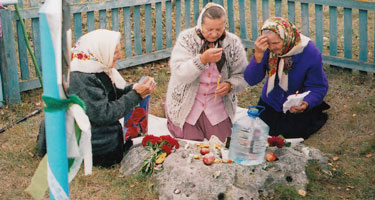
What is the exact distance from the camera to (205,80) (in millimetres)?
4656

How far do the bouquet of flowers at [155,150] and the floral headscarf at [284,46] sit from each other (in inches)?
51.8

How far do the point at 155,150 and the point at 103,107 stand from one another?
601mm

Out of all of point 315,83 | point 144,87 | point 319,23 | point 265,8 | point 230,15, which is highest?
point 265,8

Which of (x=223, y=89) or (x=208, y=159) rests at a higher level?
(x=223, y=89)

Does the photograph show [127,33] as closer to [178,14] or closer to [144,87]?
[178,14]

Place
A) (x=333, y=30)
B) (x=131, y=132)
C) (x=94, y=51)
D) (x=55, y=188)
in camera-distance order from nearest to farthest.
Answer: (x=55, y=188) → (x=94, y=51) → (x=131, y=132) → (x=333, y=30)

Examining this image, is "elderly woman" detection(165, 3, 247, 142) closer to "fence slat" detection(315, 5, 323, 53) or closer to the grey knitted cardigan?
the grey knitted cardigan

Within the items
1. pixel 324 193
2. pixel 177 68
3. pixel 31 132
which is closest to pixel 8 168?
pixel 31 132

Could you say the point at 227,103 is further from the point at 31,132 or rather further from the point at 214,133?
the point at 31,132

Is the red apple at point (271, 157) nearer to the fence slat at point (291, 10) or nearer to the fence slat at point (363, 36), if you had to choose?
the fence slat at point (363, 36)

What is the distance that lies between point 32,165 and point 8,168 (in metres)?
0.22

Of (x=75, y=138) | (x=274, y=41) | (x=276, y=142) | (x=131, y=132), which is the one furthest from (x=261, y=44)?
(x=75, y=138)

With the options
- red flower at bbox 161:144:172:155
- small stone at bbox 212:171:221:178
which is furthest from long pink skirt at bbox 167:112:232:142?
small stone at bbox 212:171:221:178

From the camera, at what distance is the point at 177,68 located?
4477 mm
